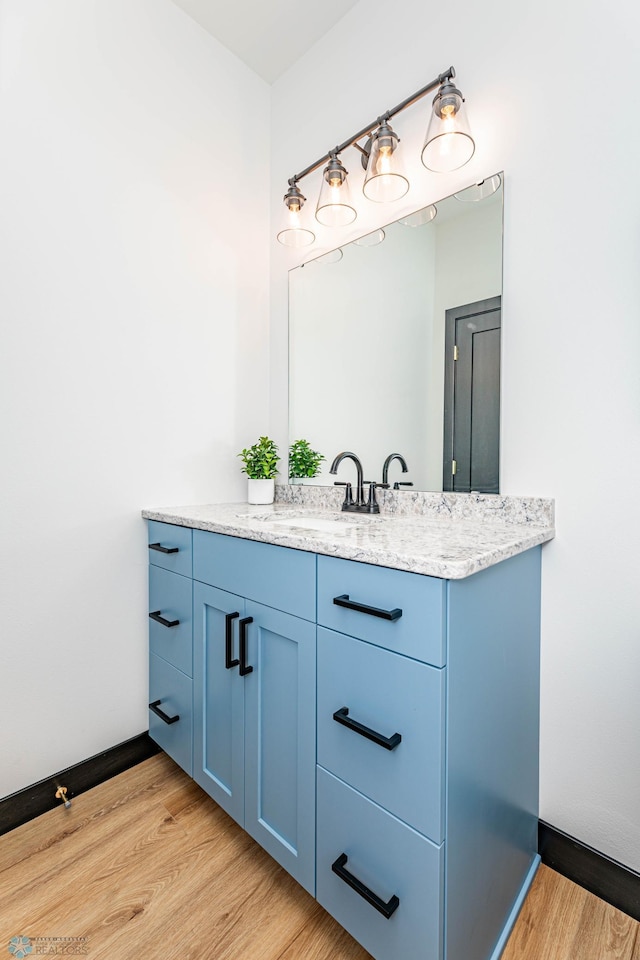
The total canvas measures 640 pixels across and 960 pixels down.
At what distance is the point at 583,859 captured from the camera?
1.17m

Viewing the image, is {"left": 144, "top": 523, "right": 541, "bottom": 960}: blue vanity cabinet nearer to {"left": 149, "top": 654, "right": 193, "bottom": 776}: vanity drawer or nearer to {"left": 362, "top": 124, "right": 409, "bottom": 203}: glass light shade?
{"left": 149, "top": 654, "right": 193, "bottom": 776}: vanity drawer

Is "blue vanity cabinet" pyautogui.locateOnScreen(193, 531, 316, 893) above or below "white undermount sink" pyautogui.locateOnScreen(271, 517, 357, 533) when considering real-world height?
below

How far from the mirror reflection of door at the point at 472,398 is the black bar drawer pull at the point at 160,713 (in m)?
1.18

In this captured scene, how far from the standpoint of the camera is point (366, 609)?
Result: 89 cm

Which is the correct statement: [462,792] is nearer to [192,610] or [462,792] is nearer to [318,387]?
[192,610]

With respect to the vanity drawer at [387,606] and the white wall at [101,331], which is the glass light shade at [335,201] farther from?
the vanity drawer at [387,606]

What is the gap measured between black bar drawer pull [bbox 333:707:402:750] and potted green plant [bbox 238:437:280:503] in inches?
43.1

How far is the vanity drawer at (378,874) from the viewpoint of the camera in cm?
82

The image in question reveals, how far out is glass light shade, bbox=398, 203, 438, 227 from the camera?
1.48 m

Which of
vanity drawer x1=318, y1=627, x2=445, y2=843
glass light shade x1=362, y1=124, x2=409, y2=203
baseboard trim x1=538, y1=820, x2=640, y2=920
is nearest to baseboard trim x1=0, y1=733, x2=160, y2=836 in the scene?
vanity drawer x1=318, y1=627, x2=445, y2=843

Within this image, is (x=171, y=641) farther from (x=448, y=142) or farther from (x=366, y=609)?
(x=448, y=142)

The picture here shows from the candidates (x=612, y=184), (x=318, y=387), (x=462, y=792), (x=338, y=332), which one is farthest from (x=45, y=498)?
(x=612, y=184)
